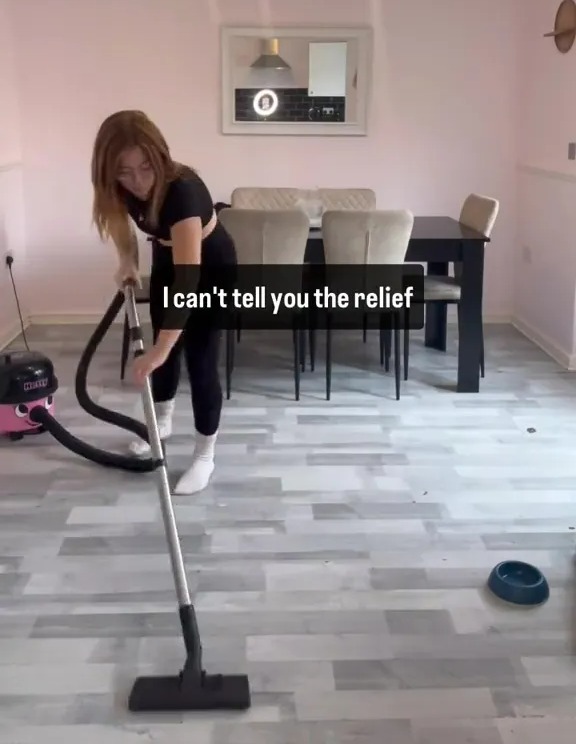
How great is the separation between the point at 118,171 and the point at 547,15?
3346 mm

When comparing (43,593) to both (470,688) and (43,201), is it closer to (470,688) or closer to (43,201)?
(470,688)

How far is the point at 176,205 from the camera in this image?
2.22 meters

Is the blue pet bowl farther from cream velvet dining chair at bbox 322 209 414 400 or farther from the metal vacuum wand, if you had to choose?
cream velvet dining chair at bbox 322 209 414 400

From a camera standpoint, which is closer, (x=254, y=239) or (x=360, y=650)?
(x=360, y=650)

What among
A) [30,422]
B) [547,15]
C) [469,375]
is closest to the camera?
[30,422]

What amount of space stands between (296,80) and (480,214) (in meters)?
1.51

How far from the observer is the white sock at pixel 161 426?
3102 mm

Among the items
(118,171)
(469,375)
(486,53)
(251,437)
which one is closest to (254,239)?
(251,437)

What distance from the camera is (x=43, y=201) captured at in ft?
16.3

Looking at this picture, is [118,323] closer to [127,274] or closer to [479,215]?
[479,215]

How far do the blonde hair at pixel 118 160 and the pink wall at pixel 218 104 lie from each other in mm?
2797

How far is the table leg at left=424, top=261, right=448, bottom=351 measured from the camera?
4.54 meters

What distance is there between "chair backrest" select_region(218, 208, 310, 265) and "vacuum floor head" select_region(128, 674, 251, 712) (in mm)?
2128

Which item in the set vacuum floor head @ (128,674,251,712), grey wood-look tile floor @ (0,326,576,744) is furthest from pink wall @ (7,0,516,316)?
vacuum floor head @ (128,674,251,712)
